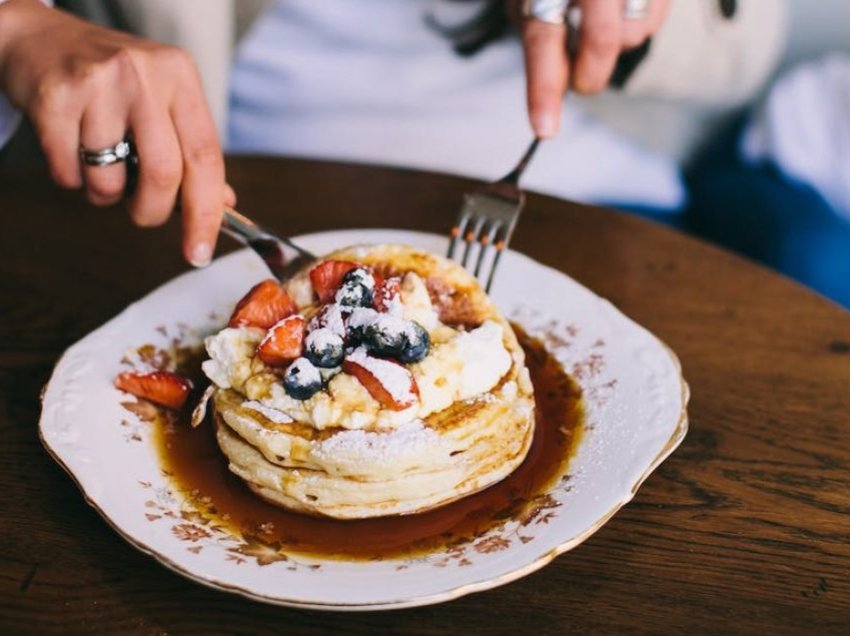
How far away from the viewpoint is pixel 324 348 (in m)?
1.19

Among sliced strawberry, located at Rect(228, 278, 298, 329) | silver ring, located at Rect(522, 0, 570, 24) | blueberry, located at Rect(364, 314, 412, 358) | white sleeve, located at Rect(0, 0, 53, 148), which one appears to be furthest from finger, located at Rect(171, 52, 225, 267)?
silver ring, located at Rect(522, 0, 570, 24)

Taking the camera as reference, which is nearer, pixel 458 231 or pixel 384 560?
pixel 384 560

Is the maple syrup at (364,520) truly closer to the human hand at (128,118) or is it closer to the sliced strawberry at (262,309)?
the sliced strawberry at (262,309)

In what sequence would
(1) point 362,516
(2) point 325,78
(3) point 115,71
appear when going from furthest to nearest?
(2) point 325,78, (3) point 115,71, (1) point 362,516

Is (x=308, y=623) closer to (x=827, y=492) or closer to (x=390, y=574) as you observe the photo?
(x=390, y=574)

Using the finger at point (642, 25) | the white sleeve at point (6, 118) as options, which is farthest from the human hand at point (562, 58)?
the white sleeve at point (6, 118)

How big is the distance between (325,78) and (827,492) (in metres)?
1.74

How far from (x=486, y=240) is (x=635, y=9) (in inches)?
27.6

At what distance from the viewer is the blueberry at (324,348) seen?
3.91 feet

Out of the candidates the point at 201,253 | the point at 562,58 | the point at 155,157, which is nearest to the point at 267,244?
the point at 201,253

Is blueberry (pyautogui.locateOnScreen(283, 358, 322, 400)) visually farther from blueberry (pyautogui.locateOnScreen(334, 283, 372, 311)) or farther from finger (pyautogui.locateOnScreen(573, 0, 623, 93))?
finger (pyautogui.locateOnScreen(573, 0, 623, 93))

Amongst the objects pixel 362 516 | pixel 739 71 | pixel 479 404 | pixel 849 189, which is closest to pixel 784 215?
pixel 849 189

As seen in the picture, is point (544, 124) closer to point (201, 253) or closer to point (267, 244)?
point (267, 244)

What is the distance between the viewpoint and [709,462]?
4.17 feet
